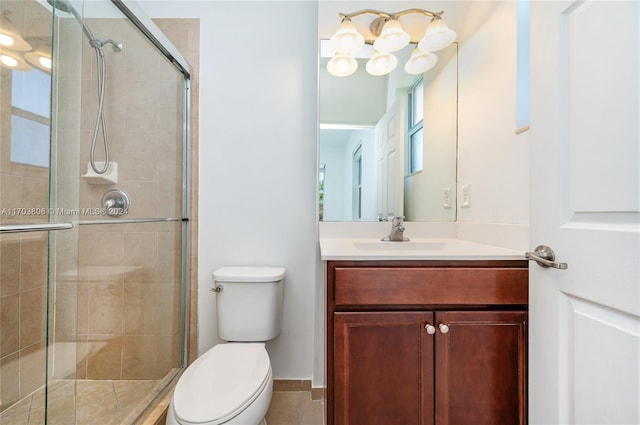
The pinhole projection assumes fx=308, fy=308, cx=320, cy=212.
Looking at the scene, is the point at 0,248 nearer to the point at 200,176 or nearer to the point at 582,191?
the point at 200,176

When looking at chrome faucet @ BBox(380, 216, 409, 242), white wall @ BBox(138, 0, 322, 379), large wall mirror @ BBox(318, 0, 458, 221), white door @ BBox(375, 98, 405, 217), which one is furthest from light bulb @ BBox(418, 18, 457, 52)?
chrome faucet @ BBox(380, 216, 409, 242)

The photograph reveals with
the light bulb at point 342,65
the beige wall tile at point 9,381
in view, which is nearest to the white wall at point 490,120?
the light bulb at point 342,65

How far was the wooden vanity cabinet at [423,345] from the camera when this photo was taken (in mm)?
1076

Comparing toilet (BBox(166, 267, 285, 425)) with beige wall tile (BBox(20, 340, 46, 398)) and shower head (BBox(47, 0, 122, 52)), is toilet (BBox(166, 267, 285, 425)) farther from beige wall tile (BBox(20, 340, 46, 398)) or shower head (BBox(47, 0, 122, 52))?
shower head (BBox(47, 0, 122, 52))

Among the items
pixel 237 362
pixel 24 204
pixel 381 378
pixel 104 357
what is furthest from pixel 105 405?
pixel 381 378

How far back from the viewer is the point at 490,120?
1421 mm

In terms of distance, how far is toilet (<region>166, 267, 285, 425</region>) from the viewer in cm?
102

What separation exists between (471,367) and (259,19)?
1.96 metres

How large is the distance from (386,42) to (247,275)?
1.38m

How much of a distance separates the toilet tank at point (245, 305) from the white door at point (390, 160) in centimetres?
73

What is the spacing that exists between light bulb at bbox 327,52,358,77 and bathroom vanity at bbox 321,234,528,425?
42.5 inches

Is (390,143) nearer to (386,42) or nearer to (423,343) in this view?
(386,42)

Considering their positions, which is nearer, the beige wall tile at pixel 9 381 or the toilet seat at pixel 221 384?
the toilet seat at pixel 221 384

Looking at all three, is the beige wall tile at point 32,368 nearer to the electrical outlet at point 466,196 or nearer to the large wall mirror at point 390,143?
the large wall mirror at point 390,143
